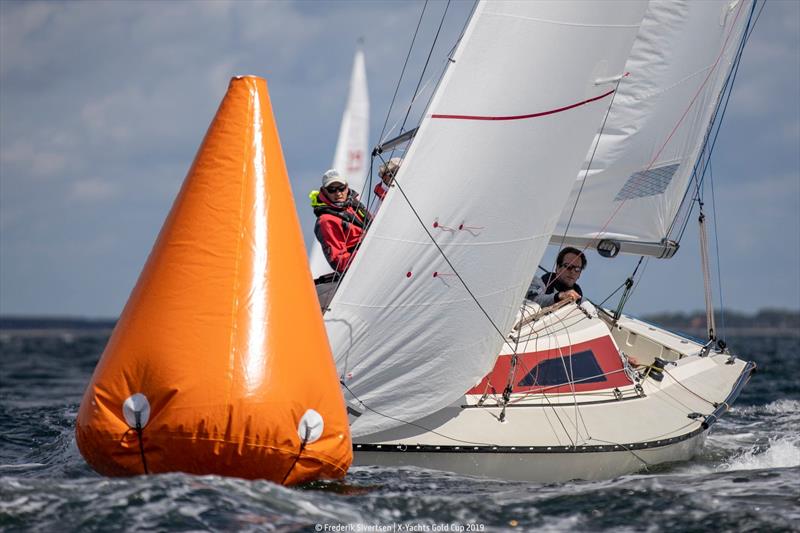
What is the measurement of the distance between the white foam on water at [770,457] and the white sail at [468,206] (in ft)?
7.23

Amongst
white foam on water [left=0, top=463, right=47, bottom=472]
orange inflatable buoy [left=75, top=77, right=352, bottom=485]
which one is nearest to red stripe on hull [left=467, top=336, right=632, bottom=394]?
orange inflatable buoy [left=75, top=77, right=352, bottom=485]

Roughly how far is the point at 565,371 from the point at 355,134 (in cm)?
1743

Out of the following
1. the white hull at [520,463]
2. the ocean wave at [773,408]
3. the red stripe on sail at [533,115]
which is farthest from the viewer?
the ocean wave at [773,408]

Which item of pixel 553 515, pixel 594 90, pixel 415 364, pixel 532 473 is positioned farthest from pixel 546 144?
Result: pixel 553 515

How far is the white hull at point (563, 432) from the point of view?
691 cm

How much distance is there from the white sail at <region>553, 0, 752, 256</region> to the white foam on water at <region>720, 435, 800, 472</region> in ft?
8.41

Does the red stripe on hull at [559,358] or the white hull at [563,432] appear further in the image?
the red stripe on hull at [559,358]

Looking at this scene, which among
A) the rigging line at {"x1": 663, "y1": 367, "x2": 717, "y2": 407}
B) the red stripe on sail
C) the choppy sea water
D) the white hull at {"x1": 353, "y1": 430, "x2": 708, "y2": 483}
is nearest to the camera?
the choppy sea water

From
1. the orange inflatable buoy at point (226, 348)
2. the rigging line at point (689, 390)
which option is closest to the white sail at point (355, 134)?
the rigging line at point (689, 390)

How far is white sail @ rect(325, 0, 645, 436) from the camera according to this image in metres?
6.93

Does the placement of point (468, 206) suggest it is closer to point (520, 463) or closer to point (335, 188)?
point (335, 188)

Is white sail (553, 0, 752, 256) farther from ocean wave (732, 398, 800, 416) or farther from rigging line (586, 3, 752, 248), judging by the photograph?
ocean wave (732, 398, 800, 416)

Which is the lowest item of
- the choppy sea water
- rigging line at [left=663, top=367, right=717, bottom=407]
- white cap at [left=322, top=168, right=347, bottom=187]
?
the choppy sea water

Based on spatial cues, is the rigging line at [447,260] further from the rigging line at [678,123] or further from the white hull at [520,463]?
the rigging line at [678,123]
